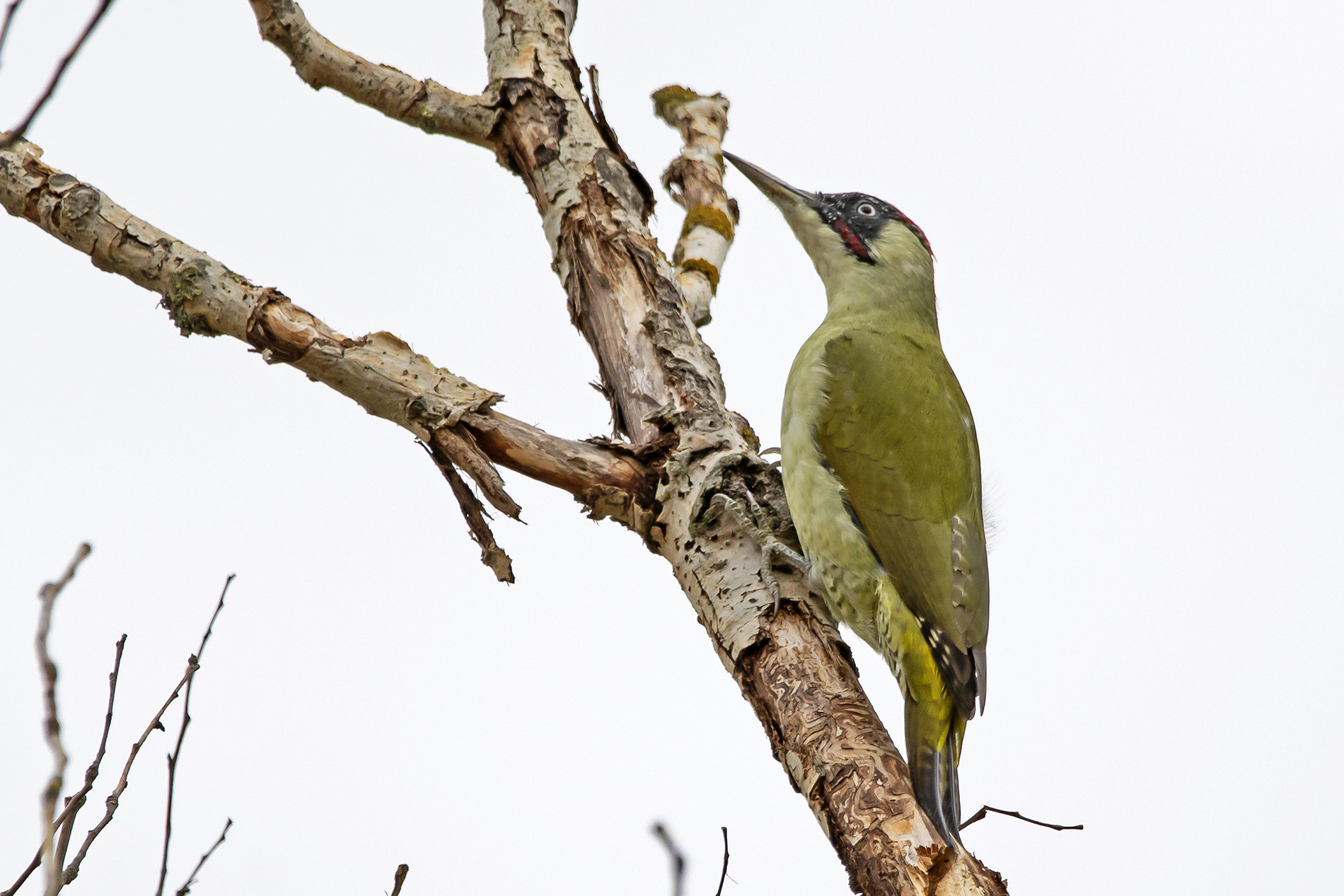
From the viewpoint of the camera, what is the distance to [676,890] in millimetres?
1240

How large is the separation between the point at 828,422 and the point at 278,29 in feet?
8.07

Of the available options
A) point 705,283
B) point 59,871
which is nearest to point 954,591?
point 705,283

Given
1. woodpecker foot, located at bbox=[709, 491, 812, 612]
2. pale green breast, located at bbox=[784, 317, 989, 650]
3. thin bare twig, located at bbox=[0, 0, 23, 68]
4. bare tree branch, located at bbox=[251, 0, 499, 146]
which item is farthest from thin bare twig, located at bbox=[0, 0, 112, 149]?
bare tree branch, located at bbox=[251, 0, 499, 146]

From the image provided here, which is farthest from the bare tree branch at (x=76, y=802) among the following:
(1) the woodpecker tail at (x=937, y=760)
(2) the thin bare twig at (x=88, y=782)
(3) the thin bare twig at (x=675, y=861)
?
(1) the woodpecker tail at (x=937, y=760)

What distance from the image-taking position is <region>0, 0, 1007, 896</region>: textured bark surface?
101 inches

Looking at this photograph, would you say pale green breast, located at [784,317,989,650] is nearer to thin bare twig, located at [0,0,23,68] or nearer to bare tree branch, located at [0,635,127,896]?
bare tree branch, located at [0,635,127,896]

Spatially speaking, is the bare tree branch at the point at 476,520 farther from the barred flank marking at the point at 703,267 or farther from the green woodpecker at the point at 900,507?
the barred flank marking at the point at 703,267

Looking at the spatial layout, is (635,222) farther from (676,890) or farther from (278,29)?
(676,890)

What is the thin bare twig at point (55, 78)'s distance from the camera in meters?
1.03

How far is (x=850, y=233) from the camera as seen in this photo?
4629 millimetres

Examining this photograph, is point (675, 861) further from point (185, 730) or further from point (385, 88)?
point (385, 88)

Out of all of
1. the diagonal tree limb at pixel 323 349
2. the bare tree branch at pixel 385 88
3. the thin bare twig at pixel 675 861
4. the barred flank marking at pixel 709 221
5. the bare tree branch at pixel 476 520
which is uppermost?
the barred flank marking at pixel 709 221

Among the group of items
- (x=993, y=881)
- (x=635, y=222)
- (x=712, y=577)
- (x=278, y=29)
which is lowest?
(x=993, y=881)

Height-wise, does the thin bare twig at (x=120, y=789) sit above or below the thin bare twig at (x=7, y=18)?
below
